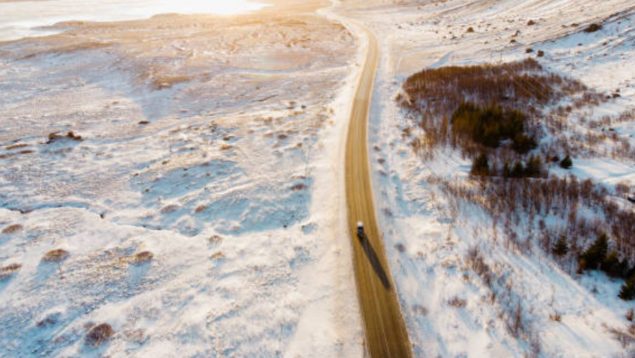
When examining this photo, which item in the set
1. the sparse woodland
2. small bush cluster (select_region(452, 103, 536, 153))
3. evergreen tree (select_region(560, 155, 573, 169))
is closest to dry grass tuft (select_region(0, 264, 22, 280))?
the sparse woodland

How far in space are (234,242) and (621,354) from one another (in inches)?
356

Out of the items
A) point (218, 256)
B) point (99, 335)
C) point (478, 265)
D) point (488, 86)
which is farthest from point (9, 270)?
point (488, 86)

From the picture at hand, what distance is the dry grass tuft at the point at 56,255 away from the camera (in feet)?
31.5

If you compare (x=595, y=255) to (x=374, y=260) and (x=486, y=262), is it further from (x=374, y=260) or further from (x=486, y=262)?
(x=374, y=260)

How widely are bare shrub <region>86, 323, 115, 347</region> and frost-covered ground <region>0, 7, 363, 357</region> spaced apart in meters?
0.14

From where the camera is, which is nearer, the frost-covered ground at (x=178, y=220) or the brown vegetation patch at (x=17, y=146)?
the frost-covered ground at (x=178, y=220)

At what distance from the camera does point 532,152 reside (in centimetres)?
1394

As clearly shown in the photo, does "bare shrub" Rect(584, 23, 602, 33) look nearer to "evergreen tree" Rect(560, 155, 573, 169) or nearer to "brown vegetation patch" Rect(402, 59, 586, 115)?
"brown vegetation patch" Rect(402, 59, 586, 115)

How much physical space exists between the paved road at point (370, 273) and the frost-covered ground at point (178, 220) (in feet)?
1.15

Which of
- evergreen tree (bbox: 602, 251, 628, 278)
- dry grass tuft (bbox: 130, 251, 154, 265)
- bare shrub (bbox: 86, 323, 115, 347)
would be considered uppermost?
evergreen tree (bbox: 602, 251, 628, 278)

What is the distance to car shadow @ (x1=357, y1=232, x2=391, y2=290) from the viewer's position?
8891 mm

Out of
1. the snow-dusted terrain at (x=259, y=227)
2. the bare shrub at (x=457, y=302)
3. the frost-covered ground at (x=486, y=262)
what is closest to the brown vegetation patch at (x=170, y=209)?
the snow-dusted terrain at (x=259, y=227)

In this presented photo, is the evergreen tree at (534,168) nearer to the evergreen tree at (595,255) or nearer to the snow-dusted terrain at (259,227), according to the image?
the snow-dusted terrain at (259,227)

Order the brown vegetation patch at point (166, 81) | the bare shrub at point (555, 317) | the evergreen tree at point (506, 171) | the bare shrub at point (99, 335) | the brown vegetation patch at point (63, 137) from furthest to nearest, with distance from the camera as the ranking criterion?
the brown vegetation patch at point (166, 81)
the brown vegetation patch at point (63, 137)
the evergreen tree at point (506, 171)
the bare shrub at point (99, 335)
the bare shrub at point (555, 317)
